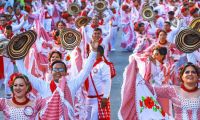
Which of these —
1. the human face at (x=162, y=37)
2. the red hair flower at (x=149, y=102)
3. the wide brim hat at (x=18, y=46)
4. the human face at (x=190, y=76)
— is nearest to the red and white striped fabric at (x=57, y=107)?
the wide brim hat at (x=18, y=46)

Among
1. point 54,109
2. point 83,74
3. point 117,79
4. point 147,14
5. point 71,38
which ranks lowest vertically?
point 117,79

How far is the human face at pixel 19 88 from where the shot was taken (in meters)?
6.26

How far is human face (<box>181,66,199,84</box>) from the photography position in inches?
252

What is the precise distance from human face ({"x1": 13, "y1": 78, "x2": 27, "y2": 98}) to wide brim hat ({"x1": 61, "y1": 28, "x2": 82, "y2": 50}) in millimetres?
2041

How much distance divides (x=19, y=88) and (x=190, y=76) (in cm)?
174

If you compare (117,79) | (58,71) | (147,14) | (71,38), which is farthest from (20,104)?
(147,14)

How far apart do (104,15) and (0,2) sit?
4.99 metres

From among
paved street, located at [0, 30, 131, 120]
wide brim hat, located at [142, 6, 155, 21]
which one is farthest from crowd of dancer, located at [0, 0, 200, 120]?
wide brim hat, located at [142, 6, 155, 21]

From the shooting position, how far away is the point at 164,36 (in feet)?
35.5

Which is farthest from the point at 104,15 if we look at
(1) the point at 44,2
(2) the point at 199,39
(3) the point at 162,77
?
(2) the point at 199,39

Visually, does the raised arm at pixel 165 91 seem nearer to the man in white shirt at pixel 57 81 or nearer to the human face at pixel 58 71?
the man in white shirt at pixel 57 81

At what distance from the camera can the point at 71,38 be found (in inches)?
329

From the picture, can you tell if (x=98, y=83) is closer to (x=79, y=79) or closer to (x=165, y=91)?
(x=79, y=79)

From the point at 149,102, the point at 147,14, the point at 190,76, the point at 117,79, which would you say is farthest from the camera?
the point at 147,14
